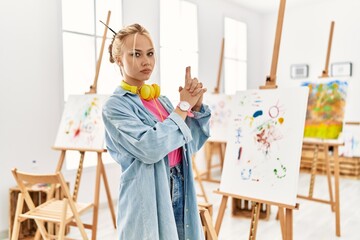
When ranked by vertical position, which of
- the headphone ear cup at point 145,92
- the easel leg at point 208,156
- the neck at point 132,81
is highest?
the neck at point 132,81

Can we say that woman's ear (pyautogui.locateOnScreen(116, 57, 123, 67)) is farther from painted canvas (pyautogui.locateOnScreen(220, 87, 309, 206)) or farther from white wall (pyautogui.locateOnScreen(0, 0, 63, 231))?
white wall (pyautogui.locateOnScreen(0, 0, 63, 231))

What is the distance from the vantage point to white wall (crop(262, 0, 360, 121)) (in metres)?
5.07

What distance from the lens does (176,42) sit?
14.7 feet

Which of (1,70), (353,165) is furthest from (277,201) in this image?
(353,165)

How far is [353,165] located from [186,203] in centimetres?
431

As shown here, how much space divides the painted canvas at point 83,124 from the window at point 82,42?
1.60ft

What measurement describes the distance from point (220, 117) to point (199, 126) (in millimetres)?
2873

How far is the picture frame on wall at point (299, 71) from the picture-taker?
5.55 meters

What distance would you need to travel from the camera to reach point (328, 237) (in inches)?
113

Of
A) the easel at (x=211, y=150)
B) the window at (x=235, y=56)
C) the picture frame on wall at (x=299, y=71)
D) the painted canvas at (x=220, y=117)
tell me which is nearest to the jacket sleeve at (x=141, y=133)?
the painted canvas at (x=220, y=117)

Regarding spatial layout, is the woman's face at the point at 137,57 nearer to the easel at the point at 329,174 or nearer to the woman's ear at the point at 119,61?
the woman's ear at the point at 119,61

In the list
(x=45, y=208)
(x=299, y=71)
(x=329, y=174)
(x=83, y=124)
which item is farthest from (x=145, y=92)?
(x=299, y=71)

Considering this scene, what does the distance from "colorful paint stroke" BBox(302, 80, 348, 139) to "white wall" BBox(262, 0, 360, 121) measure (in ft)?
6.26

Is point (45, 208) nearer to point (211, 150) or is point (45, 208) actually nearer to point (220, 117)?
point (220, 117)
